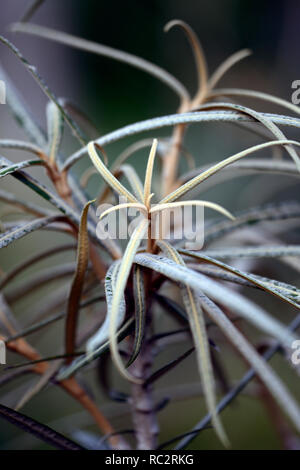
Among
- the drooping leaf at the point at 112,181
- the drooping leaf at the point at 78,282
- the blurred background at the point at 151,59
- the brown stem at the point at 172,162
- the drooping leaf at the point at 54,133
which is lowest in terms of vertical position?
the drooping leaf at the point at 78,282

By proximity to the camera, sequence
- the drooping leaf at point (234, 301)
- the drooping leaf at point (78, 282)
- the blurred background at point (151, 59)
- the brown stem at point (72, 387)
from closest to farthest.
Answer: the drooping leaf at point (234, 301), the drooping leaf at point (78, 282), the brown stem at point (72, 387), the blurred background at point (151, 59)

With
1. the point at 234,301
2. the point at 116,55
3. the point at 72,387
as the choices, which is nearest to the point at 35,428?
the point at 72,387

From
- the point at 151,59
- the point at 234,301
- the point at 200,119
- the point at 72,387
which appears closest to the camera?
the point at 234,301

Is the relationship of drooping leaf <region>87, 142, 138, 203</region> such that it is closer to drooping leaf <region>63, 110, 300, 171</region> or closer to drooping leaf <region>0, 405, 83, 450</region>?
drooping leaf <region>63, 110, 300, 171</region>

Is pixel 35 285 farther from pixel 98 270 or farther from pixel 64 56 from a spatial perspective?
pixel 64 56

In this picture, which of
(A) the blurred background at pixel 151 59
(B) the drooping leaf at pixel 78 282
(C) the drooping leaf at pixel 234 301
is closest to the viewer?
(C) the drooping leaf at pixel 234 301

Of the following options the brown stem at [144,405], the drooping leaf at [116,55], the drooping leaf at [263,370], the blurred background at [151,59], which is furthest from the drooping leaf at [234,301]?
the blurred background at [151,59]

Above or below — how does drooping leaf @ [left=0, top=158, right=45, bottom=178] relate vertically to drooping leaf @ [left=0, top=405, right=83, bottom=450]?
above

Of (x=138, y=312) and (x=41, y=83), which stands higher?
(x=41, y=83)

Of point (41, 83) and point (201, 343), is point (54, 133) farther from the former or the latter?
point (201, 343)

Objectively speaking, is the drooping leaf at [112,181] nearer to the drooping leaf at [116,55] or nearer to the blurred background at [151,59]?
the drooping leaf at [116,55]

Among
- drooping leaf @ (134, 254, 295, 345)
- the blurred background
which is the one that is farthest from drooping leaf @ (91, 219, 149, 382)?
the blurred background

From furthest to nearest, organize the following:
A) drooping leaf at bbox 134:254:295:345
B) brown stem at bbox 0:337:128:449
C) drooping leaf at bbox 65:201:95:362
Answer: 1. brown stem at bbox 0:337:128:449
2. drooping leaf at bbox 65:201:95:362
3. drooping leaf at bbox 134:254:295:345
